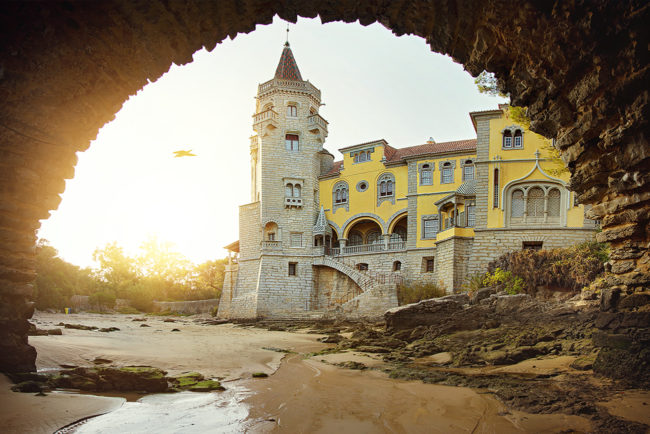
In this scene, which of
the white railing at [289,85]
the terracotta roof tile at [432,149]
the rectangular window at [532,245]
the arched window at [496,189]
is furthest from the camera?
the white railing at [289,85]

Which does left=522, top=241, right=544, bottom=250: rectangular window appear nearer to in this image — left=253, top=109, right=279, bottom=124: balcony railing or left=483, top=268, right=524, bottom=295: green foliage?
left=483, top=268, right=524, bottom=295: green foliage

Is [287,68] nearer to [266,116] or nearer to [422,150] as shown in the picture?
[266,116]

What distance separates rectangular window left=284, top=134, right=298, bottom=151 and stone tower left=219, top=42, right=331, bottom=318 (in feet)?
0.27

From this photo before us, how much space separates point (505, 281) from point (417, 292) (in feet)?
19.0

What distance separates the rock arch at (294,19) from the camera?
15.3ft

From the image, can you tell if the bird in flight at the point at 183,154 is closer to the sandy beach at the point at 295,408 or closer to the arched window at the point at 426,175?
the sandy beach at the point at 295,408

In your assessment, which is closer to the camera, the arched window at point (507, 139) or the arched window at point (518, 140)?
the arched window at point (518, 140)

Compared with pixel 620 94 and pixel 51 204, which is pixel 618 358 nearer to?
pixel 620 94

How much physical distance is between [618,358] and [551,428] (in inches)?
80.1

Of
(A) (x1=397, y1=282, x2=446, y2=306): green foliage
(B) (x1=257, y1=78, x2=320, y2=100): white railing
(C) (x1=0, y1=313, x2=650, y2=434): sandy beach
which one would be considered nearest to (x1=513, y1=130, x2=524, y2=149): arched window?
(A) (x1=397, y1=282, x2=446, y2=306): green foliage

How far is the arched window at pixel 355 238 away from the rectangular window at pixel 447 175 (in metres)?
9.21

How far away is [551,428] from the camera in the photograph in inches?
189

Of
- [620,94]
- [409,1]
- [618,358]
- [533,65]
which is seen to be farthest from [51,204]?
[618,358]

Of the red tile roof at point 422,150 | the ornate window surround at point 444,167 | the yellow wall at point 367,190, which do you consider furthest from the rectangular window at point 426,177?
the yellow wall at point 367,190
